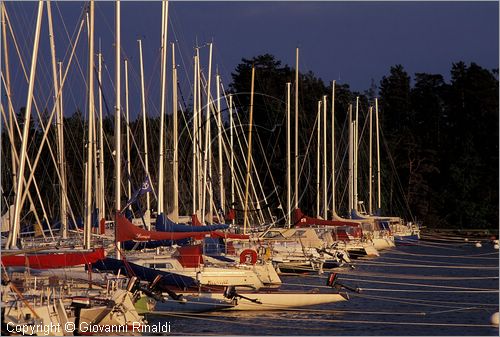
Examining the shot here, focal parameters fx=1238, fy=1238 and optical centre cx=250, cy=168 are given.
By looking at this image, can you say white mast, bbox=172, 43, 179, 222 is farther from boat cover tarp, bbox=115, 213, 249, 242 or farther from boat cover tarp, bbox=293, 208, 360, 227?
boat cover tarp, bbox=293, 208, 360, 227

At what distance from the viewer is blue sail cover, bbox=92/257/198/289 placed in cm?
3566

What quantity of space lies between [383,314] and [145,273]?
764cm

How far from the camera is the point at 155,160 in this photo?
7175cm

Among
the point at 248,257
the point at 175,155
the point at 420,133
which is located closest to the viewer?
the point at 248,257

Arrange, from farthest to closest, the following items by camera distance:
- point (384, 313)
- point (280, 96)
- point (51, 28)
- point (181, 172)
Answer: point (280, 96) → point (181, 172) → point (51, 28) → point (384, 313)

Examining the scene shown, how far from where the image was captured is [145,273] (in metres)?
37.6

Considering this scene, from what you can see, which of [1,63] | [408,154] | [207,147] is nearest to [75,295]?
[1,63]

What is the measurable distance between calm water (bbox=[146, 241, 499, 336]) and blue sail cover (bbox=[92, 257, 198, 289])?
162cm

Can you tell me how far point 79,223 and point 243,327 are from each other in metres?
13.1

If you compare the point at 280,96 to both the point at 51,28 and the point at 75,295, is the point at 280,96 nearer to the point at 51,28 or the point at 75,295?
the point at 51,28

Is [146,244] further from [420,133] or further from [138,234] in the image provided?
[420,133]

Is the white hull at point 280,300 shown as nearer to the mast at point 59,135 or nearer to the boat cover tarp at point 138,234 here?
the boat cover tarp at point 138,234

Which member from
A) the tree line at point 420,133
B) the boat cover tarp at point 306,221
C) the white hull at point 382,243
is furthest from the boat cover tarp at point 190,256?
the tree line at point 420,133

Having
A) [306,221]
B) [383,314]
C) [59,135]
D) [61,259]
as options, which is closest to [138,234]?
[61,259]
